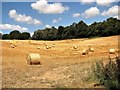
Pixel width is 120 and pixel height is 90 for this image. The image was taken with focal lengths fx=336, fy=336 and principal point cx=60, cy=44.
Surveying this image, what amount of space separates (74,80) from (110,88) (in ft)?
8.99

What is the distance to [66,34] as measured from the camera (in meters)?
90.4

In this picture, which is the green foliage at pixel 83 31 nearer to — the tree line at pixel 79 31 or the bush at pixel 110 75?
the tree line at pixel 79 31

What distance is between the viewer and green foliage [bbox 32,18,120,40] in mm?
75812

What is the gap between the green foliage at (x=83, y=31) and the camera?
75.8 m

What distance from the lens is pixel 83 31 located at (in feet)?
286

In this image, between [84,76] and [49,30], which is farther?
[49,30]

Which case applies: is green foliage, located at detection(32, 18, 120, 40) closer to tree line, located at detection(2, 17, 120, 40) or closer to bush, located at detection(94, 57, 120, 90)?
tree line, located at detection(2, 17, 120, 40)

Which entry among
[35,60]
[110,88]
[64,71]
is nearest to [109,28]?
[35,60]

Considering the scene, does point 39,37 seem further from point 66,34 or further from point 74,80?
point 74,80

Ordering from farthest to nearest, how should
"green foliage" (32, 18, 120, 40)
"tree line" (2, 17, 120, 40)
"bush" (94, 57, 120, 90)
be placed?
1. "tree line" (2, 17, 120, 40)
2. "green foliage" (32, 18, 120, 40)
3. "bush" (94, 57, 120, 90)

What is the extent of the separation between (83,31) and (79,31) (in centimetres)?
136

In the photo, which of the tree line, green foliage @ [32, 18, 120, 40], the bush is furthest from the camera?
the tree line

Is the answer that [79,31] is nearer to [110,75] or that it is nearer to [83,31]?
[83,31]

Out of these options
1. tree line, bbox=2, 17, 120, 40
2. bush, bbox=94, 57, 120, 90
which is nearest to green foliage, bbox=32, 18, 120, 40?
tree line, bbox=2, 17, 120, 40
